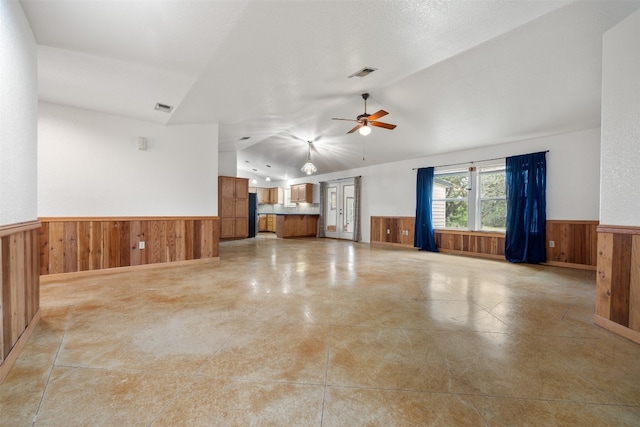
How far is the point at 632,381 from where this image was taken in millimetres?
1513

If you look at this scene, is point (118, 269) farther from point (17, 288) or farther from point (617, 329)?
point (617, 329)

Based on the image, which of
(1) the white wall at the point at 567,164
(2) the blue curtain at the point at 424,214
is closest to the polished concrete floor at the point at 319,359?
(1) the white wall at the point at 567,164

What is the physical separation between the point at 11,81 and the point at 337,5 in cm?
230

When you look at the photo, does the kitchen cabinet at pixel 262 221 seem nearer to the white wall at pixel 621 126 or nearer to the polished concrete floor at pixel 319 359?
the polished concrete floor at pixel 319 359

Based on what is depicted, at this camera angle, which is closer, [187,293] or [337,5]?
[337,5]

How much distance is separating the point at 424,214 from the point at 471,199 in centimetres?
105

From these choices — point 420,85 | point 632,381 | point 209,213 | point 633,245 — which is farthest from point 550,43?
point 209,213

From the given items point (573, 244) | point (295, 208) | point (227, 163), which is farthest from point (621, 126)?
point (295, 208)

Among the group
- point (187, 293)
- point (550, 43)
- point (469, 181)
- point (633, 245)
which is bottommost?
point (187, 293)

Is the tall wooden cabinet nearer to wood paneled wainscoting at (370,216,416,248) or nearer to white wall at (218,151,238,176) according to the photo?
white wall at (218,151,238,176)

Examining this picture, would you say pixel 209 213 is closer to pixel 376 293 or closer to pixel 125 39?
pixel 125 39

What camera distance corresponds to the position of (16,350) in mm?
1714

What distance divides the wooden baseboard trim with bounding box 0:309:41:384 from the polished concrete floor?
39mm

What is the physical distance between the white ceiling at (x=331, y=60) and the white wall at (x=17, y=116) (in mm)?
313
